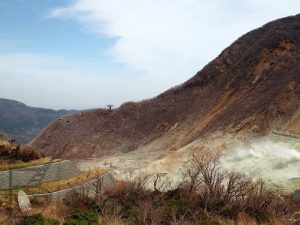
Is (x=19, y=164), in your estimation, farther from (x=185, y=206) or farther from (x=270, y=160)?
(x=270, y=160)

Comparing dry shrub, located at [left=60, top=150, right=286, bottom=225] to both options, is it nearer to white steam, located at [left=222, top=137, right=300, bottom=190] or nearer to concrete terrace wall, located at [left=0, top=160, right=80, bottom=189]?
concrete terrace wall, located at [left=0, top=160, right=80, bottom=189]

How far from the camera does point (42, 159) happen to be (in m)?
26.9

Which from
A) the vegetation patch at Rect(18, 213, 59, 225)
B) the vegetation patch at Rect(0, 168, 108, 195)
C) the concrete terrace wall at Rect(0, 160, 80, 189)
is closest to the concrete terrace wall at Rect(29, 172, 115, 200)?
the vegetation patch at Rect(0, 168, 108, 195)

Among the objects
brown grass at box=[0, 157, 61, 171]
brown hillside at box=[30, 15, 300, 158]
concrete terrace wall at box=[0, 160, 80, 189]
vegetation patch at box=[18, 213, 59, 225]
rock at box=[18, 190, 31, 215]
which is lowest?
rock at box=[18, 190, 31, 215]

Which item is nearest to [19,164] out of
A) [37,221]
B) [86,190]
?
[86,190]

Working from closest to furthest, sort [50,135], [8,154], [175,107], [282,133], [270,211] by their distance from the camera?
[270,211] → [8,154] → [282,133] → [175,107] → [50,135]

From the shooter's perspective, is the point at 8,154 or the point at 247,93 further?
the point at 247,93

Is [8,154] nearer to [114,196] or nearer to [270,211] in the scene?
[114,196]

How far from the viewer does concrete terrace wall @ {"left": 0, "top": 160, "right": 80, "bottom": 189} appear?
2395 cm

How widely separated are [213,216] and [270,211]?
111 inches

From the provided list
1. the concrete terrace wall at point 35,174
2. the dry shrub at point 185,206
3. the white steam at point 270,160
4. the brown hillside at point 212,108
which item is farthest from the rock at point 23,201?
the brown hillside at point 212,108

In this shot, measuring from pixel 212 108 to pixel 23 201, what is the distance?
31.8 metres

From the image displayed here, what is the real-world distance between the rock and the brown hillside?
2026 cm

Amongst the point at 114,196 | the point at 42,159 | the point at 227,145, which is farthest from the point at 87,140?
the point at 114,196
